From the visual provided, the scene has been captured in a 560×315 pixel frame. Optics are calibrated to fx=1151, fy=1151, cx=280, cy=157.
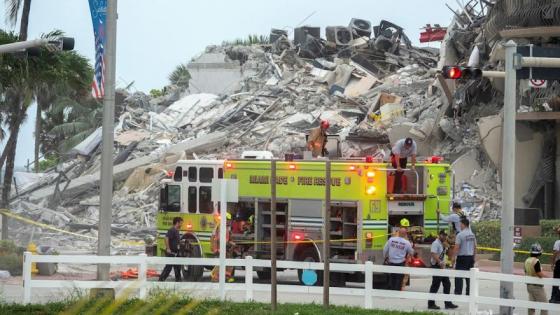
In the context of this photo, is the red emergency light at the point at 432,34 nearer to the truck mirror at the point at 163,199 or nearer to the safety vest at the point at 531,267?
the truck mirror at the point at 163,199

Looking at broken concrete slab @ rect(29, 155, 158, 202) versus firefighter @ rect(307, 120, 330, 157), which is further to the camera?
broken concrete slab @ rect(29, 155, 158, 202)

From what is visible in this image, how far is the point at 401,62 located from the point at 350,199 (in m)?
34.1

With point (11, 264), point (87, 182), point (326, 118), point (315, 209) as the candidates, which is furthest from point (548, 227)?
point (87, 182)

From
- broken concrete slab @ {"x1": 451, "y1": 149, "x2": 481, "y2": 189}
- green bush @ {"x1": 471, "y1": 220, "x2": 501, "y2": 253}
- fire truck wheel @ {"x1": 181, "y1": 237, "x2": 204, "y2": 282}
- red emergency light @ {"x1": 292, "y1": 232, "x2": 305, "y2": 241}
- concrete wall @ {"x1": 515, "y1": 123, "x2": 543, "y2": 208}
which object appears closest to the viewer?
red emergency light @ {"x1": 292, "y1": 232, "x2": 305, "y2": 241}

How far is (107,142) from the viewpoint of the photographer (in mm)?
20578

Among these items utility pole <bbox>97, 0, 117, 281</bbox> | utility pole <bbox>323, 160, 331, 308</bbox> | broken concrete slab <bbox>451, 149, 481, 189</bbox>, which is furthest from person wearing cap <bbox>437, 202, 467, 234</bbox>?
broken concrete slab <bbox>451, 149, 481, 189</bbox>

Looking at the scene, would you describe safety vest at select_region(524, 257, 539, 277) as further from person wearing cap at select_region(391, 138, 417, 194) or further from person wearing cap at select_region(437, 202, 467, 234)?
person wearing cap at select_region(391, 138, 417, 194)

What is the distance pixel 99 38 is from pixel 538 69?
8.03 m

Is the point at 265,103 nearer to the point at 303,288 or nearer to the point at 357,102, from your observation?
the point at 357,102

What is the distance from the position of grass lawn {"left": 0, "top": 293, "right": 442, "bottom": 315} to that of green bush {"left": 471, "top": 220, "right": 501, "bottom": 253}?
15506mm

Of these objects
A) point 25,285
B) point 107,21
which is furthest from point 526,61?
point 25,285

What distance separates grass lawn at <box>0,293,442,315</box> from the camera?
1853 cm

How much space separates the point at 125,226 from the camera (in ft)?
131

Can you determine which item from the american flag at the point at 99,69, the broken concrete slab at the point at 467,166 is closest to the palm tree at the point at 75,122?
the broken concrete slab at the point at 467,166
